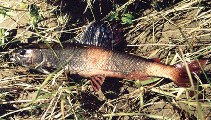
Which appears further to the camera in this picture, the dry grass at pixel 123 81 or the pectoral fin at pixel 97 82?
the pectoral fin at pixel 97 82

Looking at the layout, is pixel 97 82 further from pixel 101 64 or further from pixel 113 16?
pixel 113 16

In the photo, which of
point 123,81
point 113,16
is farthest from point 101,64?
point 113,16

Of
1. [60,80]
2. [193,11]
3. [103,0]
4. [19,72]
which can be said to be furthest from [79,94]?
[193,11]

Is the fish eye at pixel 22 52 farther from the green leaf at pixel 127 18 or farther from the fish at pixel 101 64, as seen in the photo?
the green leaf at pixel 127 18

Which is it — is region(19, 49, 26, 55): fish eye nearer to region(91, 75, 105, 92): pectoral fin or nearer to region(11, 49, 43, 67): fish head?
region(11, 49, 43, 67): fish head

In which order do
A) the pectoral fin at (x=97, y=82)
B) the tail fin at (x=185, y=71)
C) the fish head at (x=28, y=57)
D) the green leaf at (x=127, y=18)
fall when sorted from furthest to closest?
the green leaf at (x=127, y=18) < the fish head at (x=28, y=57) < the pectoral fin at (x=97, y=82) < the tail fin at (x=185, y=71)

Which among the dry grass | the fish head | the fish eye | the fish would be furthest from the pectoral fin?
the fish eye

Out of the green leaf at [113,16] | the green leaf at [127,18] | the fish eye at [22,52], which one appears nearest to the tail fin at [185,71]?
the green leaf at [127,18]
